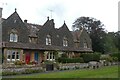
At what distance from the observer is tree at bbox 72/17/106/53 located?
8875cm

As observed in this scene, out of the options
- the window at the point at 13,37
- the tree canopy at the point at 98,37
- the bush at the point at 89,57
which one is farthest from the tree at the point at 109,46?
the window at the point at 13,37

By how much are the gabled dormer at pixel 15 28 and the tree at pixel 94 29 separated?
43.3 metres

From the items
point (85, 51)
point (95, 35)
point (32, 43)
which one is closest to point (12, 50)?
point (32, 43)

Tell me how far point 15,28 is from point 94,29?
167ft

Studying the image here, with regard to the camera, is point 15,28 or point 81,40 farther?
point 81,40

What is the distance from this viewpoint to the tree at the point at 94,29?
88.8m

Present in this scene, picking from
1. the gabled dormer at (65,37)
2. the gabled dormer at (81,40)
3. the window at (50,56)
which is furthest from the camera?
the gabled dormer at (81,40)

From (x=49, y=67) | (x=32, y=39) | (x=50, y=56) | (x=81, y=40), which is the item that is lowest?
(x=49, y=67)

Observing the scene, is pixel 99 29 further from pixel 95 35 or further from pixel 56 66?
pixel 56 66

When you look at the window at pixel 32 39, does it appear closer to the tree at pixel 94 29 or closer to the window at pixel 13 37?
the window at pixel 13 37

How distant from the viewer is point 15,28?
47.6 m

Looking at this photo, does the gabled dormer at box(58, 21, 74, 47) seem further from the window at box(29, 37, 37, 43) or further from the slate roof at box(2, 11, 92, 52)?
the window at box(29, 37, 37, 43)

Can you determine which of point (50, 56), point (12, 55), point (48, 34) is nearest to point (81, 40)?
point (48, 34)

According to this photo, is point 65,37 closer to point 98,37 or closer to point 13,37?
point 13,37
